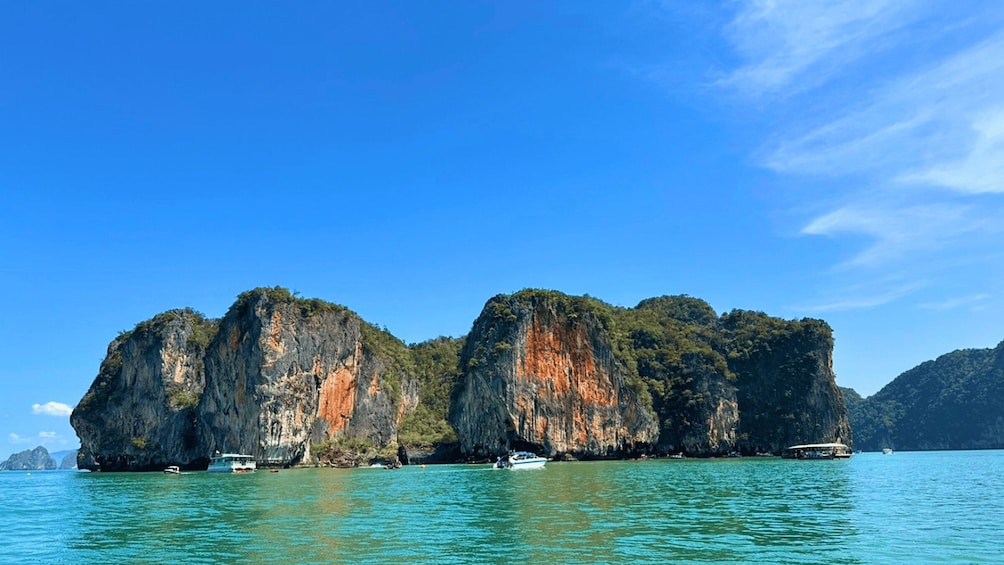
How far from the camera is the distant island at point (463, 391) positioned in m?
91.8

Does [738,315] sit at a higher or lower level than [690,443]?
higher

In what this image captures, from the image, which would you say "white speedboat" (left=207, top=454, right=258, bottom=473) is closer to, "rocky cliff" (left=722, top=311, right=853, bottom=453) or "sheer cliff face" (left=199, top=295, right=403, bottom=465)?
"sheer cliff face" (left=199, top=295, right=403, bottom=465)

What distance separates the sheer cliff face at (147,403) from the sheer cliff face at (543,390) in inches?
1526

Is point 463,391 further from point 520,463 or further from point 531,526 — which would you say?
point 531,526

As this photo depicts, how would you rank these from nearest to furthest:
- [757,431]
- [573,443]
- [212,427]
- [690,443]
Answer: [212,427], [573,443], [690,443], [757,431]

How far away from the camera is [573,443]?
3959 inches

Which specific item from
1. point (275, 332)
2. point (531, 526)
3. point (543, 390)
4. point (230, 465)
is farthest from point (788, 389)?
point (531, 526)

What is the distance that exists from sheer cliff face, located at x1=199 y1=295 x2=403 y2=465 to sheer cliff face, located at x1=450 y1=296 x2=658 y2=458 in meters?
20.0

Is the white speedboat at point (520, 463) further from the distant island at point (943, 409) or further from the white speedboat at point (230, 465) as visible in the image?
the distant island at point (943, 409)

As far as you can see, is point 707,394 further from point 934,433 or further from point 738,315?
point 934,433

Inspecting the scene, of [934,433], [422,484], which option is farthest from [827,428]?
[422,484]

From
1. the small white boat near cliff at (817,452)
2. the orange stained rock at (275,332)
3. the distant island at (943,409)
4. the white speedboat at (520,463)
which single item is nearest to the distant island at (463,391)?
the orange stained rock at (275,332)

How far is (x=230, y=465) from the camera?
7869 cm

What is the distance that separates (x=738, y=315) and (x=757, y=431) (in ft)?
91.5
